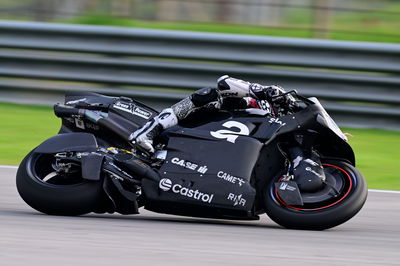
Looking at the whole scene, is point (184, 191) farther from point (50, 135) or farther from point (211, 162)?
point (50, 135)

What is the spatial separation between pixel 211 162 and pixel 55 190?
1.10 meters

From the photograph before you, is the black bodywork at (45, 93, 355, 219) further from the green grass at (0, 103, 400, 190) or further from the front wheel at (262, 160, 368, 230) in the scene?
the green grass at (0, 103, 400, 190)

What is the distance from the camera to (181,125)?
20.1 feet

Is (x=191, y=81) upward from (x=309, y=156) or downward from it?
downward

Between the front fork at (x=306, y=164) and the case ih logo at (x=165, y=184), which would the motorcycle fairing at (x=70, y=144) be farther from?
the front fork at (x=306, y=164)

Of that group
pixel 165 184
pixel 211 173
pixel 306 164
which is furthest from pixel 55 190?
pixel 306 164

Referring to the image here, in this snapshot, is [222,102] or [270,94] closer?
[270,94]

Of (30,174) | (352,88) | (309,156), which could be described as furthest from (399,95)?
(30,174)

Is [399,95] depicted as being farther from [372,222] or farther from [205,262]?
[205,262]

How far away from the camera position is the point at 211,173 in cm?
590

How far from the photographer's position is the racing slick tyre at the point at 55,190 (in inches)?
237

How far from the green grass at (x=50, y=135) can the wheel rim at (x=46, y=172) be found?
2.46 metres

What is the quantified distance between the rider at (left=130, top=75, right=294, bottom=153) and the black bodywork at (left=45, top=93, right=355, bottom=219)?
0.25 ft

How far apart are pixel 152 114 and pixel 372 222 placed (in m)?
1.82
